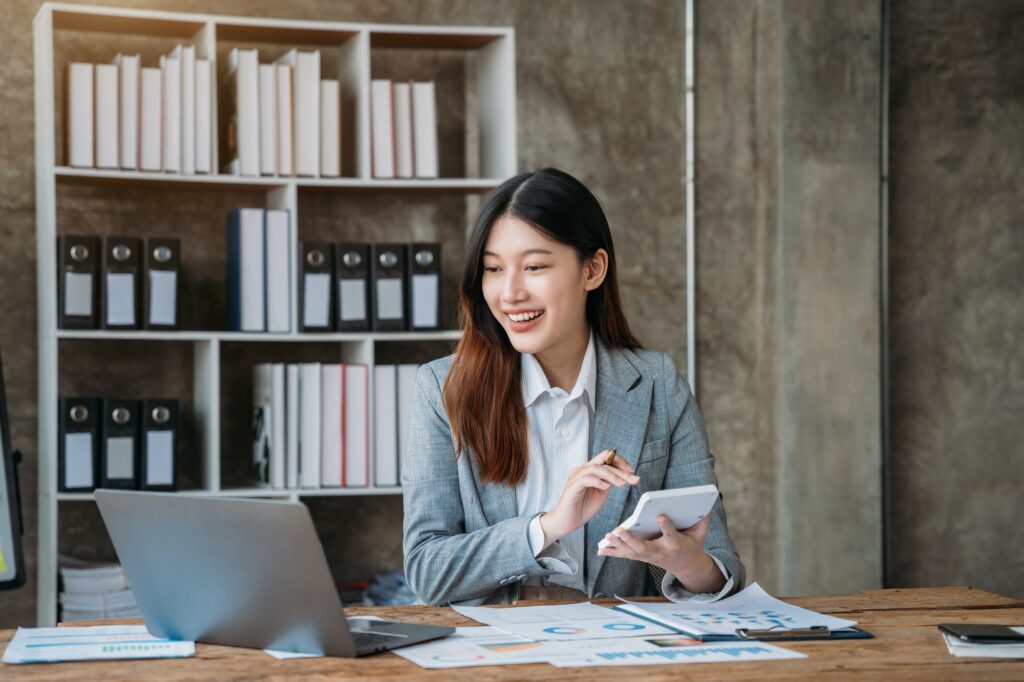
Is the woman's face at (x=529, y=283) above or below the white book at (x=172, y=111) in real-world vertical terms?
below

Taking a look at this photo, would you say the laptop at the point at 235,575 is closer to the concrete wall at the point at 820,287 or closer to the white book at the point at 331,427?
the white book at the point at 331,427

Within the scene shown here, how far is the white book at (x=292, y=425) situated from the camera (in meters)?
3.65

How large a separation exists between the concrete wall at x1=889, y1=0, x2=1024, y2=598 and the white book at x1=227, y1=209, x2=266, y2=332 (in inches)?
95.0

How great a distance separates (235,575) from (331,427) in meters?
2.16

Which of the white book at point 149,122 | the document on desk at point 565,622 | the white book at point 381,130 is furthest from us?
the white book at point 381,130

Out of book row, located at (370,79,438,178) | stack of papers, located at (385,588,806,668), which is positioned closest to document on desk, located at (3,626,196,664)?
stack of papers, located at (385,588,806,668)

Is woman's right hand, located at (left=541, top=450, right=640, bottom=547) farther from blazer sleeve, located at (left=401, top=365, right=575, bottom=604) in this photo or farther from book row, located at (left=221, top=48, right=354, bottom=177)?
book row, located at (left=221, top=48, right=354, bottom=177)

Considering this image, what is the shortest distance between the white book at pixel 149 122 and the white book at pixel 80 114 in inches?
5.5

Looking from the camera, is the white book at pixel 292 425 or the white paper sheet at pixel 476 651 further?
the white book at pixel 292 425

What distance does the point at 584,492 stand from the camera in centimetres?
196

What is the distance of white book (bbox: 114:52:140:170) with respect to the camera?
3.52 m

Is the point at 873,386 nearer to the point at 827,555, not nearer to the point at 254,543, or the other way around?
the point at 827,555

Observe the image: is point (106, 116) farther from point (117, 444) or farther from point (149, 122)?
point (117, 444)

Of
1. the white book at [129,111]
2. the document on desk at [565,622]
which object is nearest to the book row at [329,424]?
the white book at [129,111]
